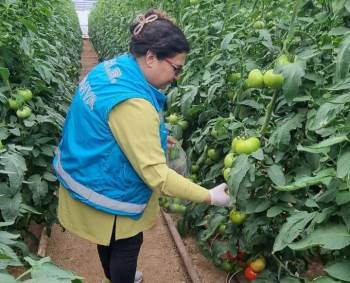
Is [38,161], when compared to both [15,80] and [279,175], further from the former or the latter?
[279,175]

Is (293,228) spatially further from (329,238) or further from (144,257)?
(144,257)

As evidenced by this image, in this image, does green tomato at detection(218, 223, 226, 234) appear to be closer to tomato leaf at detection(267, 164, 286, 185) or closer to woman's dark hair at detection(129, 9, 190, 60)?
tomato leaf at detection(267, 164, 286, 185)

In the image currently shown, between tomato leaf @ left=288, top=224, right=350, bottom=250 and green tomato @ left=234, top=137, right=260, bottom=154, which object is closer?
tomato leaf @ left=288, top=224, right=350, bottom=250

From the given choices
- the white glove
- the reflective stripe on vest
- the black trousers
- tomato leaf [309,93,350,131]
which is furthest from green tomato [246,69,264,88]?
the black trousers

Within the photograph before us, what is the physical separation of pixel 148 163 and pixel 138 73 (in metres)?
0.41

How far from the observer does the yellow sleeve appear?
81.5 inches

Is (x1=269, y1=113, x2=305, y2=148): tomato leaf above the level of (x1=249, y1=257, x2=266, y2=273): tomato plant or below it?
above

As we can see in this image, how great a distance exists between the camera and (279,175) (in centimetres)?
201

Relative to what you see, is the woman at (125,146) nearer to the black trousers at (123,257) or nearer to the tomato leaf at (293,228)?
the black trousers at (123,257)

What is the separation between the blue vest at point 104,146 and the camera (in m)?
2.16

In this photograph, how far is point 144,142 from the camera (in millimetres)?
2072

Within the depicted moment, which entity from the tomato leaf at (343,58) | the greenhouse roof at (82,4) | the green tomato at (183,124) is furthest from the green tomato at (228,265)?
the greenhouse roof at (82,4)

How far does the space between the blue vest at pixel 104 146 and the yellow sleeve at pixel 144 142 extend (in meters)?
0.04

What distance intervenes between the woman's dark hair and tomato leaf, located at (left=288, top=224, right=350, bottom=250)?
3.49ft
